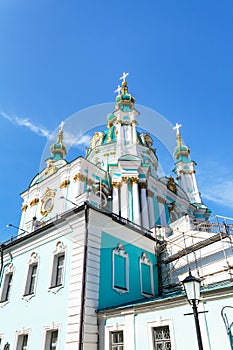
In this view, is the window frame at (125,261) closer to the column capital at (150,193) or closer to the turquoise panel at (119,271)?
the turquoise panel at (119,271)

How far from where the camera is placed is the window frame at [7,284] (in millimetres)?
15695

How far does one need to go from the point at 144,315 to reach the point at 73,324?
9.08ft

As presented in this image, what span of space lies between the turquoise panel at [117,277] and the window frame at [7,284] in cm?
584

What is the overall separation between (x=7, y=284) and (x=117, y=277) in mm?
6653

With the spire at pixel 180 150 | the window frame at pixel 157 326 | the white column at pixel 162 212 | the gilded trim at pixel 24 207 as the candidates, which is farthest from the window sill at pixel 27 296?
the spire at pixel 180 150

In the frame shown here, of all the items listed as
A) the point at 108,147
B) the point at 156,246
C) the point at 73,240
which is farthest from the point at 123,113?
the point at 73,240

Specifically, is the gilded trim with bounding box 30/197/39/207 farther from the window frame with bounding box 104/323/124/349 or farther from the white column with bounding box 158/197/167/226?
the window frame with bounding box 104/323/124/349

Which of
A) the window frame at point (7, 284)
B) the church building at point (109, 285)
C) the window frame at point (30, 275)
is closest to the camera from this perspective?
the church building at point (109, 285)

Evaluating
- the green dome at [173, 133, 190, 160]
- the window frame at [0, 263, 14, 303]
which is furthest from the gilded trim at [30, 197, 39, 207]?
the green dome at [173, 133, 190, 160]

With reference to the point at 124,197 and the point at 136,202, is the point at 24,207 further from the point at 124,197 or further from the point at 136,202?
the point at 136,202

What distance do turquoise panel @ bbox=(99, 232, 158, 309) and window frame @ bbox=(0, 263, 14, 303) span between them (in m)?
5.84

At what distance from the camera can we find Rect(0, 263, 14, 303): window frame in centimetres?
1570

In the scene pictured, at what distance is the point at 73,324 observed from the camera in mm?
11352

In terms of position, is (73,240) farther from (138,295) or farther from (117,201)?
A: (117,201)
